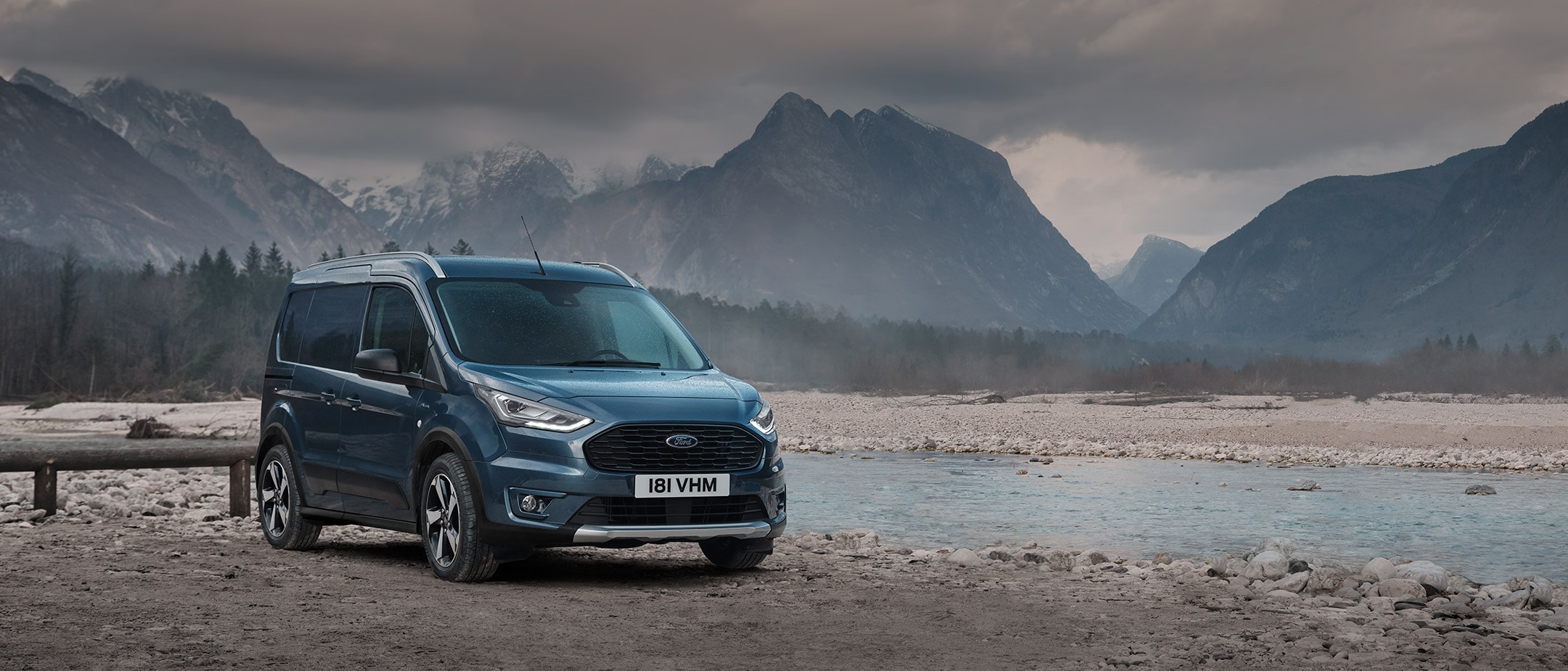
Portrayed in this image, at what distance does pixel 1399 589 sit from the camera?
9812 millimetres

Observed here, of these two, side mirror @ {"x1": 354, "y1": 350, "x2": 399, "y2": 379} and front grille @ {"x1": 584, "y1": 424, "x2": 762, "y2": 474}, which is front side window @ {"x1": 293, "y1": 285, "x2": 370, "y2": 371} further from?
front grille @ {"x1": 584, "y1": 424, "x2": 762, "y2": 474}

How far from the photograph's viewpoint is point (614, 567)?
1052cm

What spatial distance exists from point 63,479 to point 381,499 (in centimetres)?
1489

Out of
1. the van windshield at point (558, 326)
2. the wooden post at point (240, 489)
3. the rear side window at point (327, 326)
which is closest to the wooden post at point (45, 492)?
the wooden post at point (240, 489)

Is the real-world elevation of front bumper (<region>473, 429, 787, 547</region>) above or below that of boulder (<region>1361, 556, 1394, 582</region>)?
above

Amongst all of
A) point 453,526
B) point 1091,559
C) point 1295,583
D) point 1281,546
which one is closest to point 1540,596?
point 1295,583

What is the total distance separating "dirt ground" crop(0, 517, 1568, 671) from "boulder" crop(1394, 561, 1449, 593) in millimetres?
1806

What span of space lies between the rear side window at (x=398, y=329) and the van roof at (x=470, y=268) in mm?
190

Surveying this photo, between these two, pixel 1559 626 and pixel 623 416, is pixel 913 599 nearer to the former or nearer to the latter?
pixel 623 416

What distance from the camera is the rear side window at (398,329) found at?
9.48 meters

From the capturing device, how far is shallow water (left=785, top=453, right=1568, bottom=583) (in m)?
17.0

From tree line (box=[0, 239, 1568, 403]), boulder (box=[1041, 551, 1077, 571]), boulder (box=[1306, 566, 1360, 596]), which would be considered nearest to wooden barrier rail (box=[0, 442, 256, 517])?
boulder (box=[1041, 551, 1077, 571])

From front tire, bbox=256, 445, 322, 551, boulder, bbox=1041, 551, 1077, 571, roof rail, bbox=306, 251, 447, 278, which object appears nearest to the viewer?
roof rail, bbox=306, 251, 447, 278

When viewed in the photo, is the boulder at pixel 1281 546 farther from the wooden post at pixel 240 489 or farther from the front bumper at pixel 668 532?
the wooden post at pixel 240 489
